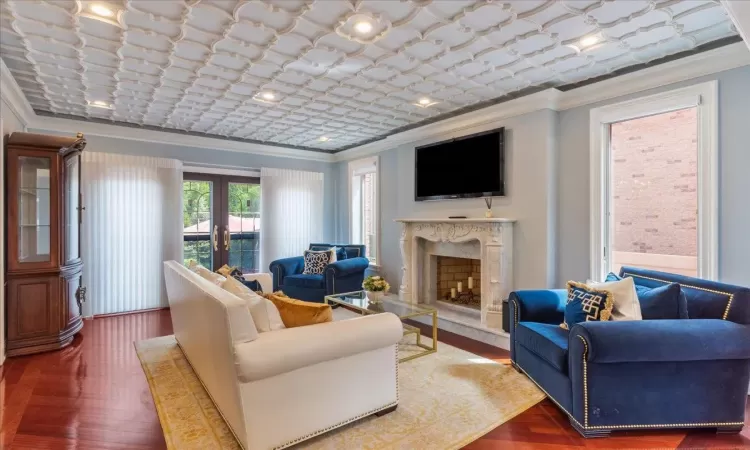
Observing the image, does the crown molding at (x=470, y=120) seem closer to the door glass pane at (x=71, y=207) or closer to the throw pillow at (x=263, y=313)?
the throw pillow at (x=263, y=313)

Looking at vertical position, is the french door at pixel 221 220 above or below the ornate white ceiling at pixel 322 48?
below

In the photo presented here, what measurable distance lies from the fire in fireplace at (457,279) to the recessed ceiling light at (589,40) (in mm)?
2819

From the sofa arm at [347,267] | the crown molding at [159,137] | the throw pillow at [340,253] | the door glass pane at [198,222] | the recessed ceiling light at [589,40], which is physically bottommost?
the sofa arm at [347,267]

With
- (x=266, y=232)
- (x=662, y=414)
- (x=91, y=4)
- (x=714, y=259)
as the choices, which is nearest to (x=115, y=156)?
(x=266, y=232)

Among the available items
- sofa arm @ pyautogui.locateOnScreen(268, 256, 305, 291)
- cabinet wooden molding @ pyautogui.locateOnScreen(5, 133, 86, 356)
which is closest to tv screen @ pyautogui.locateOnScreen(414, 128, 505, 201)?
sofa arm @ pyautogui.locateOnScreen(268, 256, 305, 291)

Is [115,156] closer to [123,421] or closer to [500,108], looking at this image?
[123,421]

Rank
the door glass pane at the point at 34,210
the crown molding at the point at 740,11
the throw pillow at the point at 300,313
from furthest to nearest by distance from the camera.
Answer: the door glass pane at the point at 34,210 → the throw pillow at the point at 300,313 → the crown molding at the point at 740,11

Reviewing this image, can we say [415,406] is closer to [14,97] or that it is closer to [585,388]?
[585,388]

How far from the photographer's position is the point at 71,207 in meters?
4.16

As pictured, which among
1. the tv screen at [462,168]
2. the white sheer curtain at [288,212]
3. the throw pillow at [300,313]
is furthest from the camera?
the white sheer curtain at [288,212]

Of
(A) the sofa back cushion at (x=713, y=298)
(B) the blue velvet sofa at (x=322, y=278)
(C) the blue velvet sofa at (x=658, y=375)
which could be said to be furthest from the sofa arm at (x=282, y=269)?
(A) the sofa back cushion at (x=713, y=298)

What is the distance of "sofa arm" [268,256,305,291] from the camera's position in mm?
5711

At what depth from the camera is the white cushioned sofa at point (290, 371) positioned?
1.98 meters

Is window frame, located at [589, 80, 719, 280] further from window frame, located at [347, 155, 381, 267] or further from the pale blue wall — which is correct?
window frame, located at [347, 155, 381, 267]
